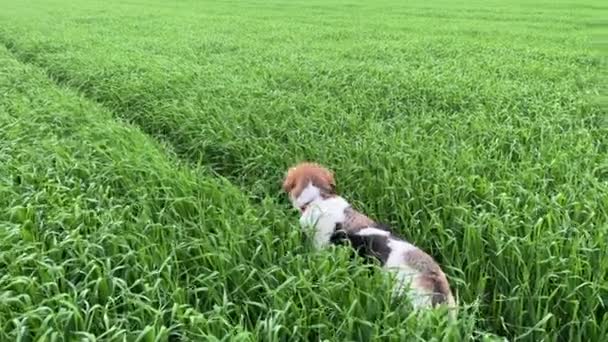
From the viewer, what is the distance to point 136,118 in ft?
23.4

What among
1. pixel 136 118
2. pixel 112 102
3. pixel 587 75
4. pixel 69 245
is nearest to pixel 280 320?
pixel 69 245

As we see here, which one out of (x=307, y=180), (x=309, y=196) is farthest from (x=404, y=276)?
(x=307, y=180)

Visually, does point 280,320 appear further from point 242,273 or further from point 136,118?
point 136,118

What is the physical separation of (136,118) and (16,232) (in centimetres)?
404

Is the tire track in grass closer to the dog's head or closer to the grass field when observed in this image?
the grass field

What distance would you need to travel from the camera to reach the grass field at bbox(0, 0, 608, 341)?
272cm

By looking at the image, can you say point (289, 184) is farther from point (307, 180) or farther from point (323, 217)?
point (323, 217)

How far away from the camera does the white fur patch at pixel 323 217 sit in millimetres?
3518

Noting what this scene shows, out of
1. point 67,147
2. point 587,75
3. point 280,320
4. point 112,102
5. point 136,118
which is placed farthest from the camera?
point 587,75

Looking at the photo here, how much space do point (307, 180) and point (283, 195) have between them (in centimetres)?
57

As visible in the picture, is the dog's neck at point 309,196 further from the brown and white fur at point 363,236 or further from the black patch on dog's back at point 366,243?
the black patch on dog's back at point 366,243

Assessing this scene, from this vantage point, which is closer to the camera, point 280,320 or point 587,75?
point 280,320

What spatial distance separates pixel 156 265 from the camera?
3.11 m

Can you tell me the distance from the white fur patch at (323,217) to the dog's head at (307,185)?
0.28 ft
